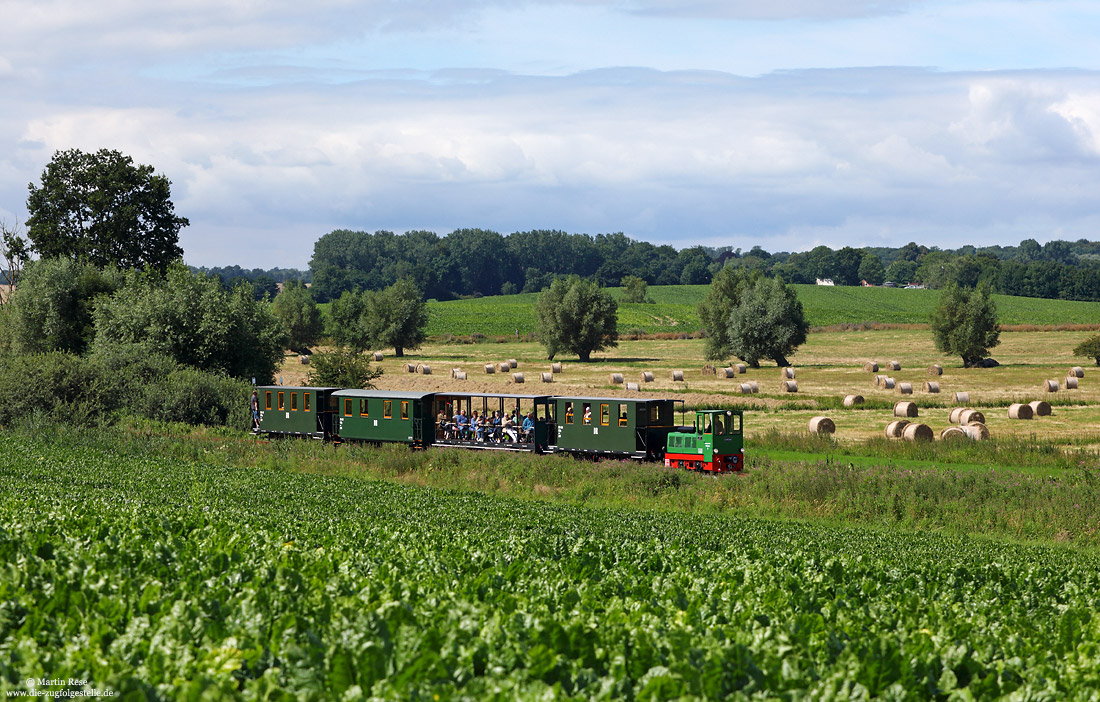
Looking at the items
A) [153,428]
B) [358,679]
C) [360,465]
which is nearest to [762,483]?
[360,465]

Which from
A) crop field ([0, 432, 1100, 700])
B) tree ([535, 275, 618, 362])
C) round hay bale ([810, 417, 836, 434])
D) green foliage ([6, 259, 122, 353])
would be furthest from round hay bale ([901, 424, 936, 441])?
tree ([535, 275, 618, 362])

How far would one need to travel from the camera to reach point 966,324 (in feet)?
266

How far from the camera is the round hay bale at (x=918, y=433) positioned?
3978cm

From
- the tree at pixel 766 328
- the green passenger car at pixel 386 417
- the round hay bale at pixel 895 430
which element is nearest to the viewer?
the green passenger car at pixel 386 417

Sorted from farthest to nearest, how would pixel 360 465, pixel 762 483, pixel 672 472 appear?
pixel 360 465
pixel 672 472
pixel 762 483

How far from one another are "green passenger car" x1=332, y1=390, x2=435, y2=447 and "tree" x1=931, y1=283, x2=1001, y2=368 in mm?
55758

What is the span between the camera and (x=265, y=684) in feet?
23.8

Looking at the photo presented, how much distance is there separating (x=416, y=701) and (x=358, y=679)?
2.62ft

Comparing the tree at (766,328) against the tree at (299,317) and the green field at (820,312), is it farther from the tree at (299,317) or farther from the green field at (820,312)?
the tree at (299,317)

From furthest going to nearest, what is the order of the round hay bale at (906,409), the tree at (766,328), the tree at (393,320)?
the tree at (393,320), the tree at (766,328), the round hay bale at (906,409)

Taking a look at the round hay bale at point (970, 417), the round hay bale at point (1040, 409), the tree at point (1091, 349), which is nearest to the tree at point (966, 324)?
the tree at point (1091, 349)

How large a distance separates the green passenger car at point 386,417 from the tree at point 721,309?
4836 centimetres

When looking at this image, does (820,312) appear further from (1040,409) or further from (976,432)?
(976,432)

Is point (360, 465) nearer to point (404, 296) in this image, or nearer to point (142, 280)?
point (142, 280)
